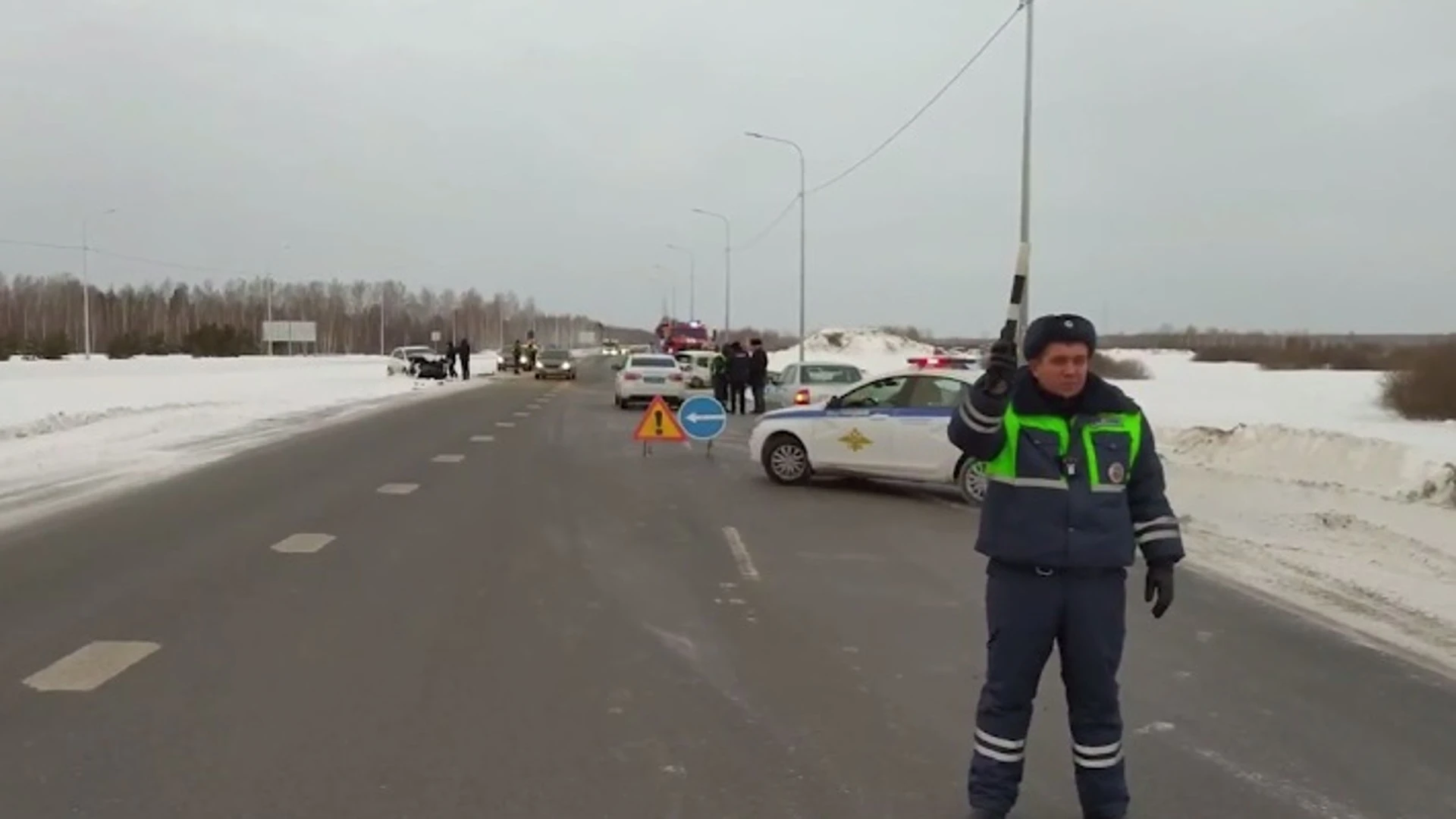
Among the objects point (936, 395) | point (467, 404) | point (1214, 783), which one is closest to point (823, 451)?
point (936, 395)

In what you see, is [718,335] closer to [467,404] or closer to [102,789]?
[467,404]

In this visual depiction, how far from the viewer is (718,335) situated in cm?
9019

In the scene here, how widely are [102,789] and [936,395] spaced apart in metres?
11.2

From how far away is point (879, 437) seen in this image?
1488 centimetres

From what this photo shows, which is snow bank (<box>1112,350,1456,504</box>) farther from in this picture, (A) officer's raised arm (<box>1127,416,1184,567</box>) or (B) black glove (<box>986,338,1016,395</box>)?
(B) black glove (<box>986,338,1016,395</box>)

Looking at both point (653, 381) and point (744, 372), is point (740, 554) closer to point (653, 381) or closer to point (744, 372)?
point (744, 372)

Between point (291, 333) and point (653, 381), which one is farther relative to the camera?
point (291, 333)

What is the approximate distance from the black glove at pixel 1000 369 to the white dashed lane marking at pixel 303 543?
739 cm

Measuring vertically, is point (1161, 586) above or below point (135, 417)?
above

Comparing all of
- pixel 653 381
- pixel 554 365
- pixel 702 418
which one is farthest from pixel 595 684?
pixel 554 365

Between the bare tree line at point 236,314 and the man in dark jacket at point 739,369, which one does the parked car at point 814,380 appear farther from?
the bare tree line at point 236,314

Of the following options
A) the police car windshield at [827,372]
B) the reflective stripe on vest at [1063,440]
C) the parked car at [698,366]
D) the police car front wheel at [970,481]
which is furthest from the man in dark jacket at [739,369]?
the reflective stripe on vest at [1063,440]

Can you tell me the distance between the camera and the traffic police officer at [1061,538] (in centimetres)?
416

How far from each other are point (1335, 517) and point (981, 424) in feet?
31.8
